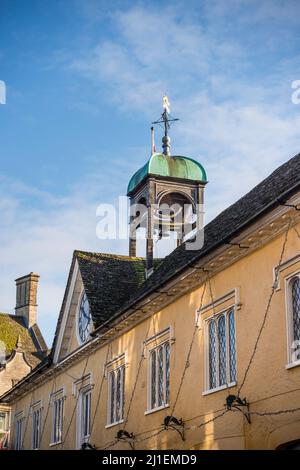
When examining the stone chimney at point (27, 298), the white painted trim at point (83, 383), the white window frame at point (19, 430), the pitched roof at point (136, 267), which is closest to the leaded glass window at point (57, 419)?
the white painted trim at point (83, 383)

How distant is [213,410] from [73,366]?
12855 millimetres

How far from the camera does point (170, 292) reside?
21.6 metres

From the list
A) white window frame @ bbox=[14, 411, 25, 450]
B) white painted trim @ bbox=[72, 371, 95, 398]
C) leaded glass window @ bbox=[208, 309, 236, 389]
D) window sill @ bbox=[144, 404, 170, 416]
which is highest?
white window frame @ bbox=[14, 411, 25, 450]

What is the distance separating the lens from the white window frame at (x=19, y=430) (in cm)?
3866

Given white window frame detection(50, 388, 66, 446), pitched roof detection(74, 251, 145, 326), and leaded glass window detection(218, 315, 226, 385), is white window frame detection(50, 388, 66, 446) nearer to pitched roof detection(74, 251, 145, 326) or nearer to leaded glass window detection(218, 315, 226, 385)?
pitched roof detection(74, 251, 145, 326)

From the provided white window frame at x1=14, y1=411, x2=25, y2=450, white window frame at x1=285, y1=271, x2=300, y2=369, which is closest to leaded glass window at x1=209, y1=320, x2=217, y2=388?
white window frame at x1=285, y1=271, x2=300, y2=369

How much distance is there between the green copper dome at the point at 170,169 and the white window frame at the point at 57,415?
27.2ft

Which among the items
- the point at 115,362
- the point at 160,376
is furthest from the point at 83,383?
the point at 160,376

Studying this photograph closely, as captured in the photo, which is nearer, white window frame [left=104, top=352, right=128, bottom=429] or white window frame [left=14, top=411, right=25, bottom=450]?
white window frame [left=104, top=352, right=128, bottom=429]

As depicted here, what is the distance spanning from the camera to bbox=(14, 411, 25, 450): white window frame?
38.7 meters

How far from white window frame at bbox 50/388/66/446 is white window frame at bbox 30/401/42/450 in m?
2.26

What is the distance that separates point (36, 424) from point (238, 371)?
20.3 m

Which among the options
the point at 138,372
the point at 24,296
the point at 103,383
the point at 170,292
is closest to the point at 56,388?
the point at 103,383
